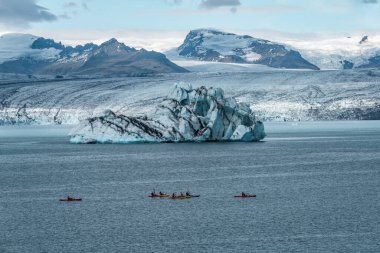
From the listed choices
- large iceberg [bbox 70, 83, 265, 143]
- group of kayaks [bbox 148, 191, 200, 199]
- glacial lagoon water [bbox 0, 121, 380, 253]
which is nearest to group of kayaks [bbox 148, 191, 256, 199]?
group of kayaks [bbox 148, 191, 200, 199]

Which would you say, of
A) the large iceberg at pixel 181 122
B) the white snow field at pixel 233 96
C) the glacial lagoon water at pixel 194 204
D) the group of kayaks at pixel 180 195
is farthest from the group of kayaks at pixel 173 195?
the white snow field at pixel 233 96

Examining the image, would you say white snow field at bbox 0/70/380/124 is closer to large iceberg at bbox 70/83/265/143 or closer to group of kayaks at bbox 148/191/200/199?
large iceberg at bbox 70/83/265/143

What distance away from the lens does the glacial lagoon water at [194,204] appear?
92.7 ft

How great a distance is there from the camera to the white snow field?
14325cm

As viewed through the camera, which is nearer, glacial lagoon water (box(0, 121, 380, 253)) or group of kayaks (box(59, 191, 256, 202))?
glacial lagoon water (box(0, 121, 380, 253))

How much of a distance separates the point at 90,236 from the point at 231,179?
2211 cm

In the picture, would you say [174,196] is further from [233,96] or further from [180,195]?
[233,96]

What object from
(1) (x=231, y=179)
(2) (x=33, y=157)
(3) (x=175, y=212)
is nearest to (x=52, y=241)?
(3) (x=175, y=212)

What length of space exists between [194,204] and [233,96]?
120280mm

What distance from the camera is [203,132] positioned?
256 ft

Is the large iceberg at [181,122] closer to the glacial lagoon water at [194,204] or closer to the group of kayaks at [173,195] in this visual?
the glacial lagoon water at [194,204]

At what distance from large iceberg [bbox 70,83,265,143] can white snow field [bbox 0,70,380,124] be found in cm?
5571

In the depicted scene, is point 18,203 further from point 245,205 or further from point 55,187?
point 245,205

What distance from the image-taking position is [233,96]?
158 metres
